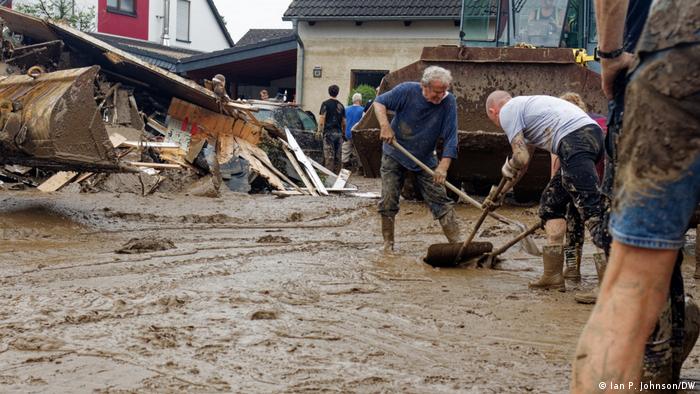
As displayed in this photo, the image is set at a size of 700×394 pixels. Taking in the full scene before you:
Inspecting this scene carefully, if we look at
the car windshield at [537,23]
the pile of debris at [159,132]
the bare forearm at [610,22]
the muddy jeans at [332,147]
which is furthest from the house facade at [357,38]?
the bare forearm at [610,22]

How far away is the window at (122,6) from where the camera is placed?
3538 cm

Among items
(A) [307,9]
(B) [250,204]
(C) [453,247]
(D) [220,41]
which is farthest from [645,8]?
(D) [220,41]

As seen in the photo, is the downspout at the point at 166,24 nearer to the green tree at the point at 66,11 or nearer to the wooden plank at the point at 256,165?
the green tree at the point at 66,11

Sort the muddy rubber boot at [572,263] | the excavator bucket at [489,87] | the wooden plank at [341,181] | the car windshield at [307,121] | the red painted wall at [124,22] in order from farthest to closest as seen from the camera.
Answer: the red painted wall at [124,22] < the car windshield at [307,121] < the wooden plank at [341,181] < the excavator bucket at [489,87] < the muddy rubber boot at [572,263]

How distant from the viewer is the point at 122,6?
3581 cm

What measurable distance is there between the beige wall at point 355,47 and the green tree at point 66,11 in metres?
8.25

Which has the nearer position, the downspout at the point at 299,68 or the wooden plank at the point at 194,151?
the wooden plank at the point at 194,151

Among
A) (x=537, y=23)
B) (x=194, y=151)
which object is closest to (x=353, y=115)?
(x=194, y=151)

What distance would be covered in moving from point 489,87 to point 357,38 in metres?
13.6

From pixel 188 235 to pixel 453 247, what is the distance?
2803mm

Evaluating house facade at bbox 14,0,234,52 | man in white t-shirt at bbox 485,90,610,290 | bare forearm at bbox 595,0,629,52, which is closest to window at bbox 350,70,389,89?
house facade at bbox 14,0,234,52

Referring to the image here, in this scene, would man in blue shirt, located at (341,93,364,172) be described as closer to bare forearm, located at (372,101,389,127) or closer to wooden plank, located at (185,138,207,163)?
wooden plank, located at (185,138,207,163)

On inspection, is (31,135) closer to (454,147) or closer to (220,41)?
(454,147)

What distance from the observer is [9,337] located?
4.43 m
